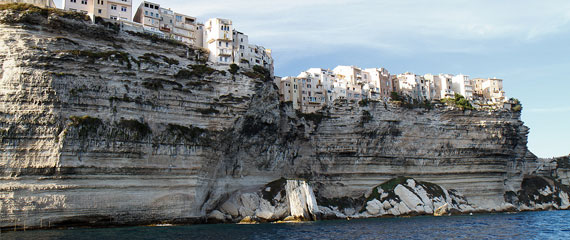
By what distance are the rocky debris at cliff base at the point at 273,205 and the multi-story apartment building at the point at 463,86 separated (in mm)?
43016

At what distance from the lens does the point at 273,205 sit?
48062 millimetres

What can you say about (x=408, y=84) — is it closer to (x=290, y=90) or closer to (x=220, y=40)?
(x=290, y=90)

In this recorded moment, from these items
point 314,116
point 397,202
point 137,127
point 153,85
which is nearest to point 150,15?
point 153,85

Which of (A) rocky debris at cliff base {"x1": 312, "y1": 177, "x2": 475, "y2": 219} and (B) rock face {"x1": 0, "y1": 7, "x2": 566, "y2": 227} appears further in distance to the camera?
(A) rocky debris at cliff base {"x1": 312, "y1": 177, "x2": 475, "y2": 219}

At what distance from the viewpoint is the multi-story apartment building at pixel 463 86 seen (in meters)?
80.4

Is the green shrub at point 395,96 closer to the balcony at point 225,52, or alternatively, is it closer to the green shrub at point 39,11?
the balcony at point 225,52

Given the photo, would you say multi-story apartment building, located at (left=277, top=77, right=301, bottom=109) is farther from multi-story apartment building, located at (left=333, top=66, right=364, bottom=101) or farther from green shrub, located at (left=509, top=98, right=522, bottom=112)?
green shrub, located at (left=509, top=98, right=522, bottom=112)

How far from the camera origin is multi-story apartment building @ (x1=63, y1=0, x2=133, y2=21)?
152ft

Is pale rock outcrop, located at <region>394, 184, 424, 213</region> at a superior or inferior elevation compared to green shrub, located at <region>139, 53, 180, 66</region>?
inferior

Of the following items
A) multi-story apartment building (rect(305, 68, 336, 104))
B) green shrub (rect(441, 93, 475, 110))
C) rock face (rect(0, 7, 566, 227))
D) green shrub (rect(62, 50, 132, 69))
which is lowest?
rock face (rect(0, 7, 566, 227))

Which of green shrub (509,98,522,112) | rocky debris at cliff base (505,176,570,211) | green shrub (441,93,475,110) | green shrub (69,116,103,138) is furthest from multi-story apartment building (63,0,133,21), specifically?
rocky debris at cliff base (505,176,570,211)

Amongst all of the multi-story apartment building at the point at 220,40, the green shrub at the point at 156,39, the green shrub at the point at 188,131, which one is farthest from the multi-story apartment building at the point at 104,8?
the green shrub at the point at 188,131

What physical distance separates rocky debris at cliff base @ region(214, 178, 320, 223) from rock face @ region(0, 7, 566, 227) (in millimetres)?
127

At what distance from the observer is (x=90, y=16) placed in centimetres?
4503
